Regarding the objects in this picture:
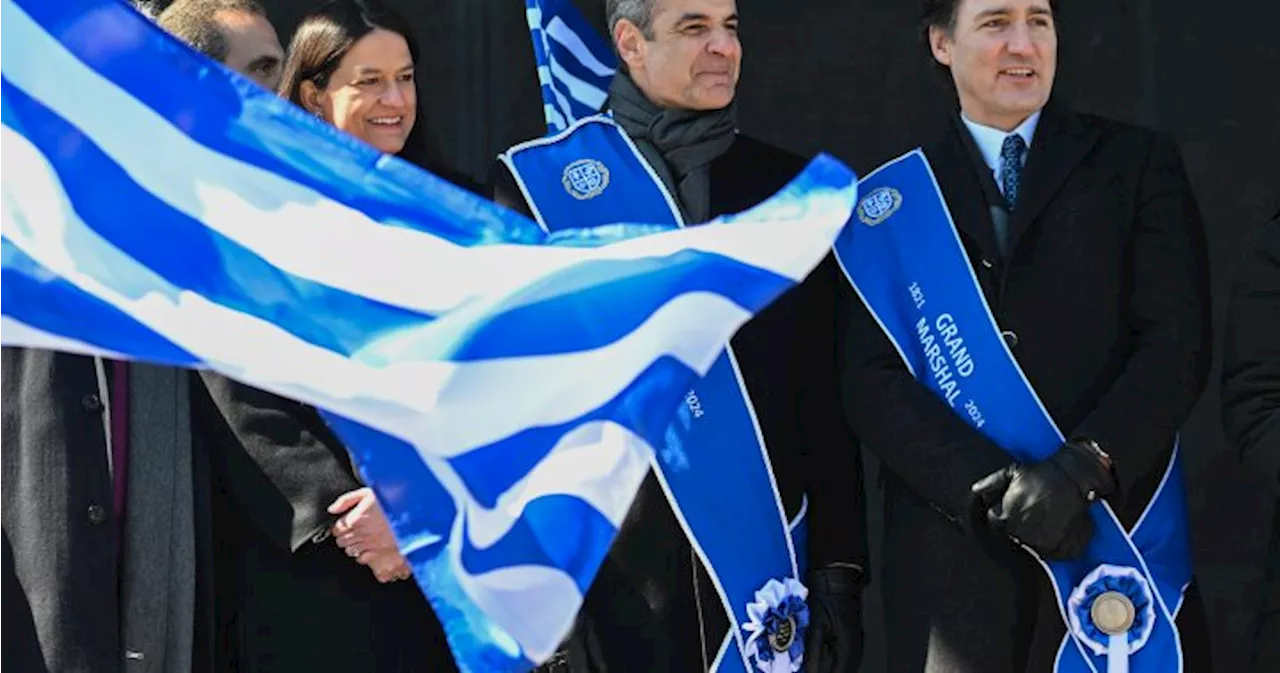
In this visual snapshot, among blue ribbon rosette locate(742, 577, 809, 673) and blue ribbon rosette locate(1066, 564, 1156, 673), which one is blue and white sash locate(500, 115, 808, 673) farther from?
blue ribbon rosette locate(1066, 564, 1156, 673)

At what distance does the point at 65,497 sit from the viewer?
4.68 metres

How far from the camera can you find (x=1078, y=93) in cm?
603

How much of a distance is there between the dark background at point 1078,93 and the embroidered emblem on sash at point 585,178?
1.06 m

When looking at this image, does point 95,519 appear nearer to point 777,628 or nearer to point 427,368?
point 427,368

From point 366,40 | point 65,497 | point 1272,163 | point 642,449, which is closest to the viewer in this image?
point 642,449

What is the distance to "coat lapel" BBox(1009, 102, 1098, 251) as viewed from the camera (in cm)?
491

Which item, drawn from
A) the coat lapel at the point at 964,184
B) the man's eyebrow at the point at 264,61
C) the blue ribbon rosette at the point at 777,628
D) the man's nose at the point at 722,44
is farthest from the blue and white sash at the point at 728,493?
the man's eyebrow at the point at 264,61

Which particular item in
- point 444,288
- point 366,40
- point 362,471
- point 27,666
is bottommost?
point 27,666

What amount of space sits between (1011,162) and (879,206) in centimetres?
25

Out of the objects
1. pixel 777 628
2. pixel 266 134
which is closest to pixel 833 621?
pixel 777 628

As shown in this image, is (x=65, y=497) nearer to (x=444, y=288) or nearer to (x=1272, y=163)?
(x=444, y=288)

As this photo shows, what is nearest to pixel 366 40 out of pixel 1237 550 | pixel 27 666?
pixel 27 666

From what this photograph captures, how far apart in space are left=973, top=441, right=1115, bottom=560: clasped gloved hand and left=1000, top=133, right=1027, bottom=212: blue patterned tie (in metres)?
0.51

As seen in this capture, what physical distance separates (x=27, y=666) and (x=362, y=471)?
0.95m
